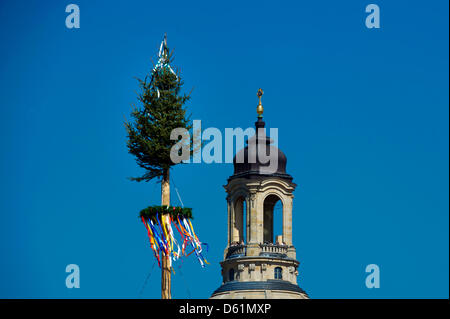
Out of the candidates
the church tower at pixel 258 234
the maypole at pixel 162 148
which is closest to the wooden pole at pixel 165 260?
the maypole at pixel 162 148

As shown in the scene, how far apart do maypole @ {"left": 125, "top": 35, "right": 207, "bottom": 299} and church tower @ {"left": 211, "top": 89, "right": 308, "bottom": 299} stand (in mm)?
44692

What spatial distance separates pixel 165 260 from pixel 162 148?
7.91m

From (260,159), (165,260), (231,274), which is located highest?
(260,159)

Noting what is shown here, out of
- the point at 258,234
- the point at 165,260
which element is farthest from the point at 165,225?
the point at 258,234

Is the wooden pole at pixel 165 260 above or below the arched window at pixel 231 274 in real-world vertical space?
below

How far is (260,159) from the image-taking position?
522 ft

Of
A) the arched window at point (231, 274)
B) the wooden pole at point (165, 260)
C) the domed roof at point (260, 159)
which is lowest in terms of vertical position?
the wooden pole at point (165, 260)

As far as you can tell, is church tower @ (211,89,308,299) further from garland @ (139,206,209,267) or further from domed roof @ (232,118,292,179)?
garland @ (139,206,209,267)

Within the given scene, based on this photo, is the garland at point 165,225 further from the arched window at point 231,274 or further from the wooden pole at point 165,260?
the arched window at point 231,274

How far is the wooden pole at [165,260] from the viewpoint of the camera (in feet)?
352

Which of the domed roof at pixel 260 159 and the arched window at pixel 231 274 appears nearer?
the arched window at pixel 231 274

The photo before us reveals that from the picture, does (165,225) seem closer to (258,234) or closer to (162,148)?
(162,148)
